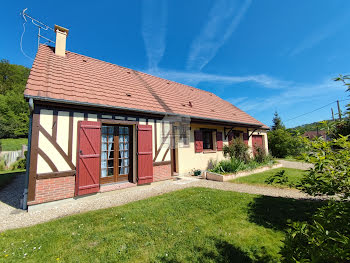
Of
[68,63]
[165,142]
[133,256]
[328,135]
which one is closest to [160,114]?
[165,142]

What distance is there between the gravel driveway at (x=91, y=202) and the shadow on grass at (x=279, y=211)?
499 mm

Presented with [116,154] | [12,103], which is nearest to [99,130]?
[116,154]

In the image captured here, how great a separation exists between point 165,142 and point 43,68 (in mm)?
5097

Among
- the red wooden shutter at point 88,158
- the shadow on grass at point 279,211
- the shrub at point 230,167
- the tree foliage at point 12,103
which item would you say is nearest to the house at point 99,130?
the red wooden shutter at point 88,158

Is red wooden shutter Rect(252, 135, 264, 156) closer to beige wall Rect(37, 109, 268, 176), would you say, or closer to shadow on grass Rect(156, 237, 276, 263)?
beige wall Rect(37, 109, 268, 176)

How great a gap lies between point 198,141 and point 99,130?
4887 millimetres

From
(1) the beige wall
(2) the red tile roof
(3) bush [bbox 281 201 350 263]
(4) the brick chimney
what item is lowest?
(3) bush [bbox 281 201 350 263]

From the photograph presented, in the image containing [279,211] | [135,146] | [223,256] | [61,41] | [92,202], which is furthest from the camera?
[61,41]

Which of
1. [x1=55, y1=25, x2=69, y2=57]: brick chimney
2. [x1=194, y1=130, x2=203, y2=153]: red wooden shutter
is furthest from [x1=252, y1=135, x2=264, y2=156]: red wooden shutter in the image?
[x1=55, y1=25, x2=69, y2=57]: brick chimney

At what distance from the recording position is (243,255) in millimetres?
2225

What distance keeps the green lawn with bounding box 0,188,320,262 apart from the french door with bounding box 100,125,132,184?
5.84 ft

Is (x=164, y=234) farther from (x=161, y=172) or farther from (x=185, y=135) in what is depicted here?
(x=185, y=135)

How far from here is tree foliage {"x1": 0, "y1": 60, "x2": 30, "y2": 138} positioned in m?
25.6

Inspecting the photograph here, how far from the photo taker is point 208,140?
30.0 ft
